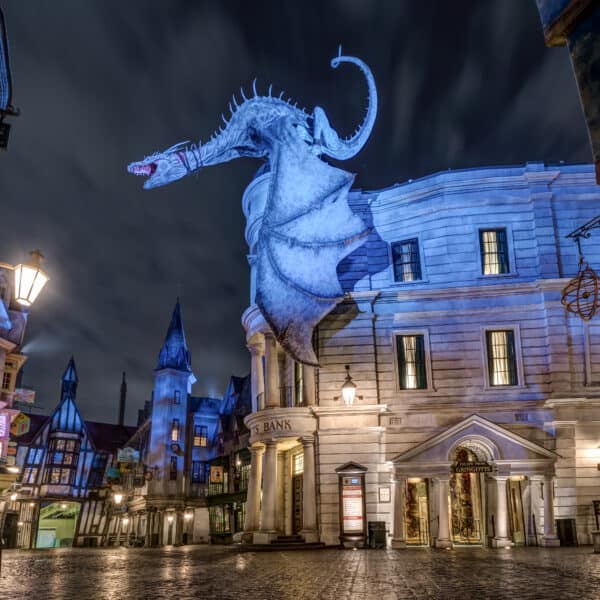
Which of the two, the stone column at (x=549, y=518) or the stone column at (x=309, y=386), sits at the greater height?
the stone column at (x=309, y=386)

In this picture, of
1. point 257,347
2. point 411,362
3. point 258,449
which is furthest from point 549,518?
point 257,347

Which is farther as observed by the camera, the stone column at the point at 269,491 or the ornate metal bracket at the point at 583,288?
the stone column at the point at 269,491

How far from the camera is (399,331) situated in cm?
2855

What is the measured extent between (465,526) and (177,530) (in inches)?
1504

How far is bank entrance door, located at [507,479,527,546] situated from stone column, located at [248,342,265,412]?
39.3 feet

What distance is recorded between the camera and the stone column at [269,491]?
88.3ft

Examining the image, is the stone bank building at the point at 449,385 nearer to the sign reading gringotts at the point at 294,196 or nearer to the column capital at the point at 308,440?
the column capital at the point at 308,440

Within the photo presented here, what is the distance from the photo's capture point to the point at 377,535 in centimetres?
2441

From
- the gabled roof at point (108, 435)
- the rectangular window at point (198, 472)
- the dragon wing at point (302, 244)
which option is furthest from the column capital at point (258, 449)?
the gabled roof at point (108, 435)

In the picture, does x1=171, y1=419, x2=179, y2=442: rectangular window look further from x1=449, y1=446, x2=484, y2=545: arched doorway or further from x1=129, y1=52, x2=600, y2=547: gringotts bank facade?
x1=449, y1=446, x2=484, y2=545: arched doorway

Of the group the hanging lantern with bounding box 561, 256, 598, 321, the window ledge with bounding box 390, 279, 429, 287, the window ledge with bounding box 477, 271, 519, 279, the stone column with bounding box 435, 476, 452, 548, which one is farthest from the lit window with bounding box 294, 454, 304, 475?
the hanging lantern with bounding box 561, 256, 598, 321

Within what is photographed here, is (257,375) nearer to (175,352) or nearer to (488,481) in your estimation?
(488,481)

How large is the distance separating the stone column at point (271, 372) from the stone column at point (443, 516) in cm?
782

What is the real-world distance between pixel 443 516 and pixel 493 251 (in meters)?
11.8
